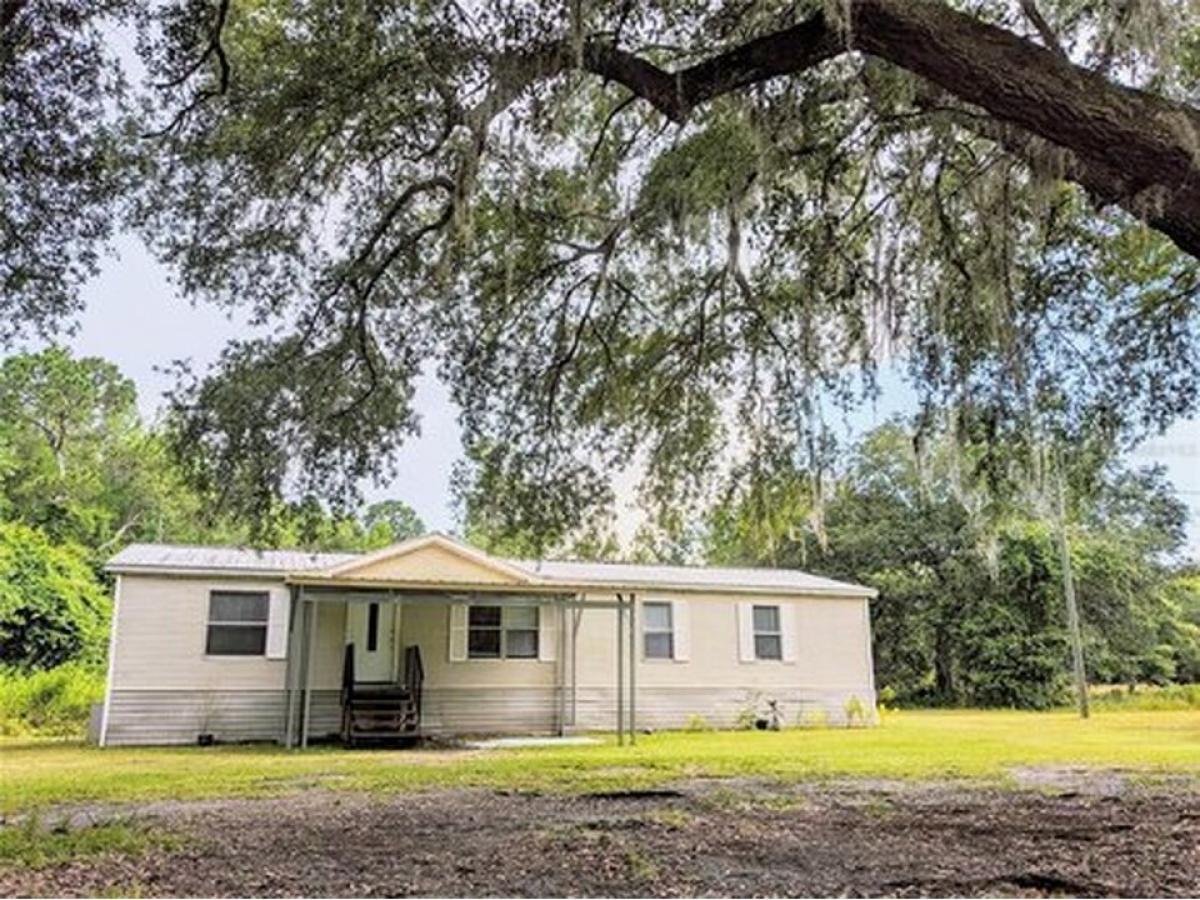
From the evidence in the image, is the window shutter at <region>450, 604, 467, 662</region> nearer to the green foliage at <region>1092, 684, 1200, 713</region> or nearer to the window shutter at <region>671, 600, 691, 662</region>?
the window shutter at <region>671, 600, 691, 662</region>

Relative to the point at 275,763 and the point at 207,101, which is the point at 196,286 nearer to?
the point at 207,101

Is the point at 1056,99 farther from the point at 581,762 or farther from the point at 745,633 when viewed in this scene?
the point at 745,633

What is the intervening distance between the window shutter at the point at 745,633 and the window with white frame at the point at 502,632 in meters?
3.54

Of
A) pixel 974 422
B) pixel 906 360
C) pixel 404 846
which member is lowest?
pixel 404 846

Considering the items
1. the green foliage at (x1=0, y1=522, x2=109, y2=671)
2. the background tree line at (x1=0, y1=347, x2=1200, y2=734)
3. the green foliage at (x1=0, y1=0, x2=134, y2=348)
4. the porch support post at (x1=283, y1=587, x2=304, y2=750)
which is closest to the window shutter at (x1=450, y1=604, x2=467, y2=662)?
the porch support post at (x1=283, y1=587, x2=304, y2=750)

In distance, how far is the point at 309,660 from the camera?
12695 mm

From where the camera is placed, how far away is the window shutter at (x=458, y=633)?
15141mm

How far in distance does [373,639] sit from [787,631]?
6963 mm

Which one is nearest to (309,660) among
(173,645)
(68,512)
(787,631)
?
(173,645)

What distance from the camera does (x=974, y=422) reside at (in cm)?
782

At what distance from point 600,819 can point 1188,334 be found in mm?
5690

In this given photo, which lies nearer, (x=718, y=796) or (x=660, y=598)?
(x=718, y=796)

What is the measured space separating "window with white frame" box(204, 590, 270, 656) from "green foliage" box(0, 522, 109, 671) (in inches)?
255

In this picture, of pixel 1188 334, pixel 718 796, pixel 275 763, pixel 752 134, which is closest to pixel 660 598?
pixel 275 763
